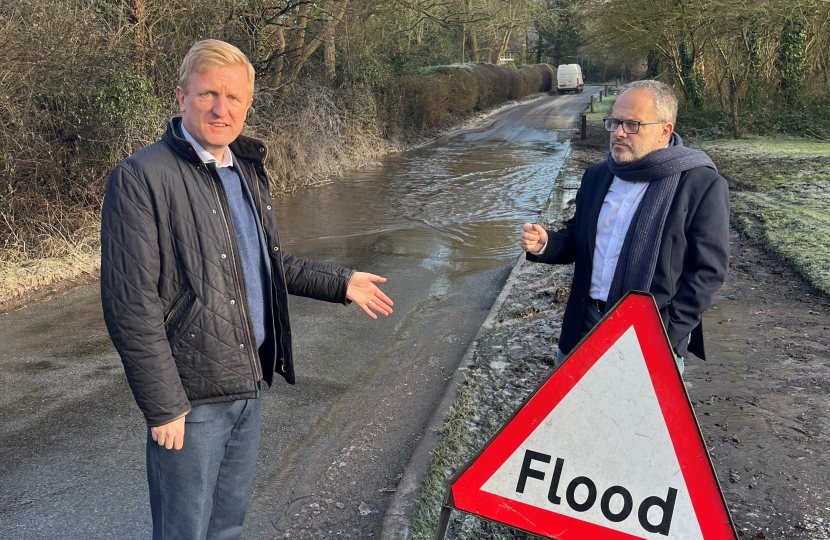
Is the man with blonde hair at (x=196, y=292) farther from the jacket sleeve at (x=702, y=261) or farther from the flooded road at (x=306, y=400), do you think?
the jacket sleeve at (x=702, y=261)

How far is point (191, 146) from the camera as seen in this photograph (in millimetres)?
2209

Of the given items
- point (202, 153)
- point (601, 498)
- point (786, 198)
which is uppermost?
point (202, 153)

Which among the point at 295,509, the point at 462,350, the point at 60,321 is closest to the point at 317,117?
the point at 60,321

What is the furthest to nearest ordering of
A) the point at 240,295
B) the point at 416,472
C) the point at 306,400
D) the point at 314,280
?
1. the point at 306,400
2. the point at 416,472
3. the point at 314,280
4. the point at 240,295

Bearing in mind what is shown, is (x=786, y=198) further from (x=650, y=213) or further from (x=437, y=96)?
(x=437, y=96)

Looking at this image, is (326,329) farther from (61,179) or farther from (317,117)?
(317,117)

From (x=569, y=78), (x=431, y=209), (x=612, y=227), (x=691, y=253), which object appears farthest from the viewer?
(x=569, y=78)

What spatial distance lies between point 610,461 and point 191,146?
1.63 m

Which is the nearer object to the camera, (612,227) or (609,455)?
(609,455)

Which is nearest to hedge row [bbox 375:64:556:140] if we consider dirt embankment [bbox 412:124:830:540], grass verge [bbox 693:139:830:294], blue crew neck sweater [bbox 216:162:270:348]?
grass verge [bbox 693:139:830:294]

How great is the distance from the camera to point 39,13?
8.15 m

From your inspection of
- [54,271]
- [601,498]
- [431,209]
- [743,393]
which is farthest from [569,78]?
[601,498]

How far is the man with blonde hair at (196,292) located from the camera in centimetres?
208

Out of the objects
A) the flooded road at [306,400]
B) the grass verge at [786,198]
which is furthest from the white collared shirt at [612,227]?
the grass verge at [786,198]
